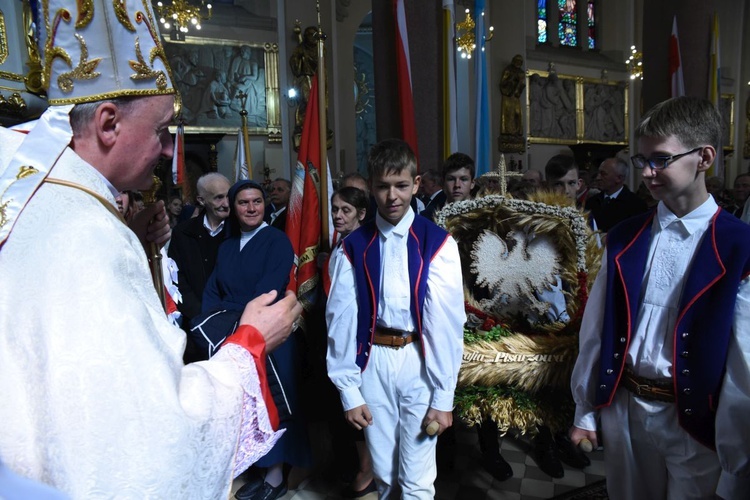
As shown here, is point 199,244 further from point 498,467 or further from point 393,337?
point 498,467

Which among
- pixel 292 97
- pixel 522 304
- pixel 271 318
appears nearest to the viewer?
pixel 271 318

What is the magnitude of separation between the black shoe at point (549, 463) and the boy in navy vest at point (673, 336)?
1377 millimetres

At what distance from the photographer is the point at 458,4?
12.2 meters

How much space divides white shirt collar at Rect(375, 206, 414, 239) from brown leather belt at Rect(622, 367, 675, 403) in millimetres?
1013

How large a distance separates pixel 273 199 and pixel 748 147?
1819 centimetres

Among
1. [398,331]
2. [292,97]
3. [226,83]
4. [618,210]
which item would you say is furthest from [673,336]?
[226,83]

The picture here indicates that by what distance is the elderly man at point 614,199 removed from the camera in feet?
14.0

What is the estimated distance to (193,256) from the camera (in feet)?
12.2

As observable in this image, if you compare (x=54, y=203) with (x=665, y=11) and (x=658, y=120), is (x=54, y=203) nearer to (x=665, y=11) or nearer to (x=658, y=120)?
(x=658, y=120)

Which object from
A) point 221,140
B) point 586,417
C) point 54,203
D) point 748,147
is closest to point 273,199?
point 586,417

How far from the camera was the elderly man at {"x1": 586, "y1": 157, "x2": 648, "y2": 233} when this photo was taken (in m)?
4.28

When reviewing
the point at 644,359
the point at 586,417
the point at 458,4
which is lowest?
the point at 586,417

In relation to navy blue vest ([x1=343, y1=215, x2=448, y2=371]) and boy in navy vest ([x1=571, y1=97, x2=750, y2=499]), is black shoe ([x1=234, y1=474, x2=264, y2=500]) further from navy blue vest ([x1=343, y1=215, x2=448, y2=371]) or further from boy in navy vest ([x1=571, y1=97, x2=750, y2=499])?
boy in navy vest ([x1=571, y1=97, x2=750, y2=499])

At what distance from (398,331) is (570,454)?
185 cm
